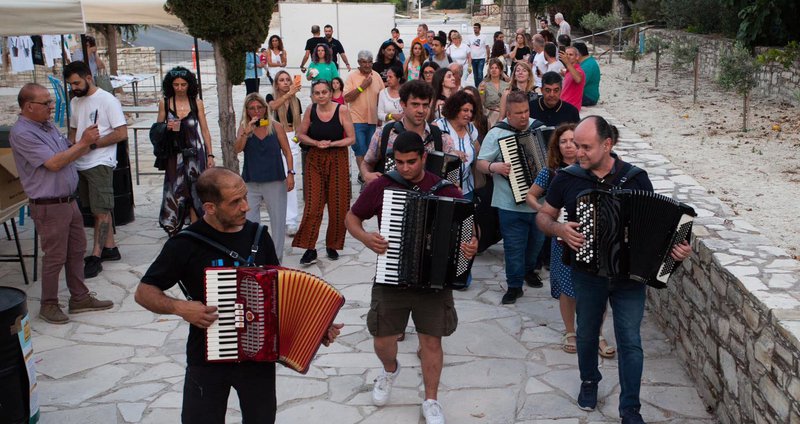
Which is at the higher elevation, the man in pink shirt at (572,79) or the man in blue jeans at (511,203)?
the man in pink shirt at (572,79)

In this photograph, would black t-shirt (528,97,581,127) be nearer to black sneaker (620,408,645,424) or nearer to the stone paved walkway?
the stone paved walkway

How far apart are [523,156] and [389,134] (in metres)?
1.22

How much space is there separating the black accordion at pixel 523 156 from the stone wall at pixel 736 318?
55.2 inches

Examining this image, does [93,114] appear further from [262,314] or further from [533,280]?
[262,314]

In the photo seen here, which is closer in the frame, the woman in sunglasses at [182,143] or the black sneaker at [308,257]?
the woman in sunglasses at [182,143]

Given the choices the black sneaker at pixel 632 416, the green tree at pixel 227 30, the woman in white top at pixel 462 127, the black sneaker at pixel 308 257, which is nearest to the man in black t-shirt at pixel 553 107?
the woman in white top at pixel 462 127

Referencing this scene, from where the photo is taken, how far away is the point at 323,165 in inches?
347

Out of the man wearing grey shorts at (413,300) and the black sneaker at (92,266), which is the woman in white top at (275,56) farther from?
the man wearing grey shorts at (413,300)

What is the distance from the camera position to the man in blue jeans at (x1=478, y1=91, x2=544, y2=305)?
729 centimetres

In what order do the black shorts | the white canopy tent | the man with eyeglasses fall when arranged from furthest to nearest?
the white canopy tent → the man with eyeglasses → the black shorts

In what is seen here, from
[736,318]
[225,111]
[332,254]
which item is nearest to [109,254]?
[225,111]

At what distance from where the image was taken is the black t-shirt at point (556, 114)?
27.2 feet

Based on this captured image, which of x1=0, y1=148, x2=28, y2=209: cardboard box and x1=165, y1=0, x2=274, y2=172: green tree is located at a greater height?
x1=165, y1=0, x2=274, y2=172: green tree

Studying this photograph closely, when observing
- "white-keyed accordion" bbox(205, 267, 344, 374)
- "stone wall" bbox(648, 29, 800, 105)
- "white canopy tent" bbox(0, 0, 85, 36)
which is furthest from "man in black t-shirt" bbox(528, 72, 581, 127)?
"stone wall" bbox(648, 29, 800, 105)
